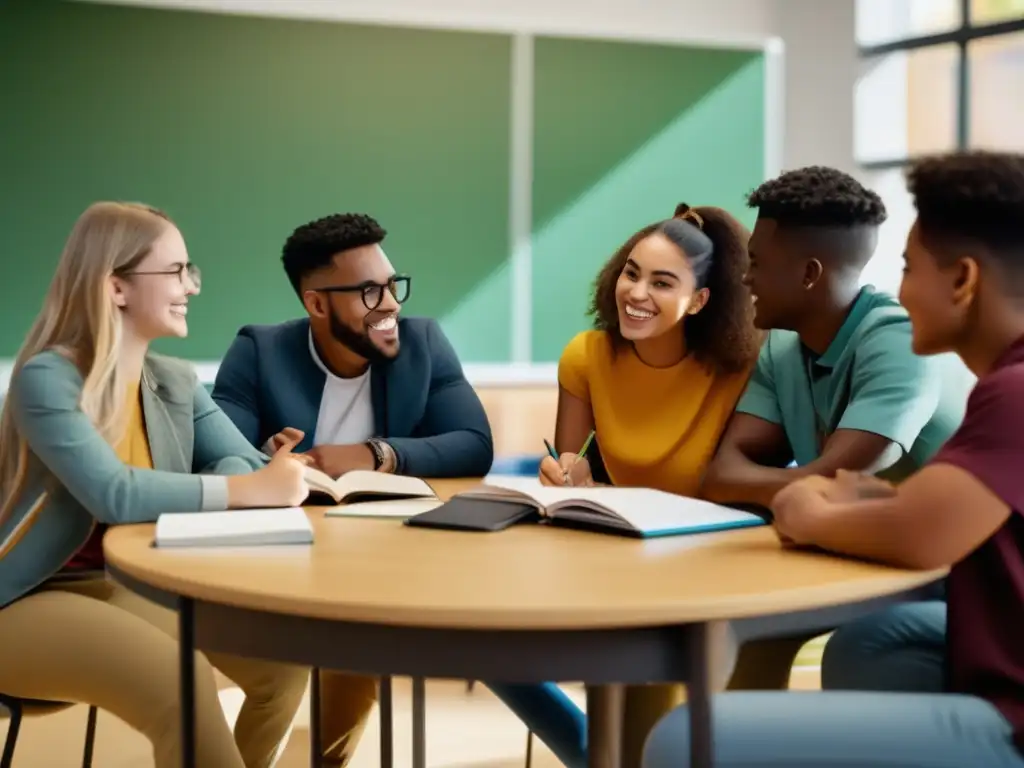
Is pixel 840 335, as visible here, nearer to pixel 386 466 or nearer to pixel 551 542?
pixel 551 542

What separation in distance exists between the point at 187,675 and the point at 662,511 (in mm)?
685

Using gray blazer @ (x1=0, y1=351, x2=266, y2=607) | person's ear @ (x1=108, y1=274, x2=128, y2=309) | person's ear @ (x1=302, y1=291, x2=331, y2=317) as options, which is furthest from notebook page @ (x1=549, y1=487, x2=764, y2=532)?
person's ear @ (x1=302, y1=291, x2=331, y2=317)

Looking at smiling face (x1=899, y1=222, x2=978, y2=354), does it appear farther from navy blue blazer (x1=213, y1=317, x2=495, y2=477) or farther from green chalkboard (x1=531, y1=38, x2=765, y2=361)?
green chalkboard (x1=531, y1=38, x2=765, y2=361)

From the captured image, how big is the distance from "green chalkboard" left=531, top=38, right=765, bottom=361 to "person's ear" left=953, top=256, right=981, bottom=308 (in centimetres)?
322

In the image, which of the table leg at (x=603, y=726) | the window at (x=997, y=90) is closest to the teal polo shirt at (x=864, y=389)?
the table leg at (x=603, y=726)

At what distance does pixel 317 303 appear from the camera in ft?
8.64

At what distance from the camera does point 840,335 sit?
1964mm

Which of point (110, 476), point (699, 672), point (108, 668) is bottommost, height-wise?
point (108, 668)

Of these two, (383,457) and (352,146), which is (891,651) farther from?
(352,146)

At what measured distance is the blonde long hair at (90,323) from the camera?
1.83 m

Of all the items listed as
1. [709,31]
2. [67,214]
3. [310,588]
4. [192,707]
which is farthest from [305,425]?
[709,31]

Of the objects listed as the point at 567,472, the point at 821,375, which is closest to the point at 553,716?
the point at 567,472

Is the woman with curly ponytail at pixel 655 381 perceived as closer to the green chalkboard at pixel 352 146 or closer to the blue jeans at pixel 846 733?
the blue jeans at pixel 846 733

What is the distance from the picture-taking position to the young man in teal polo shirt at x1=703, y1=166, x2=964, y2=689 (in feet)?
5.90
